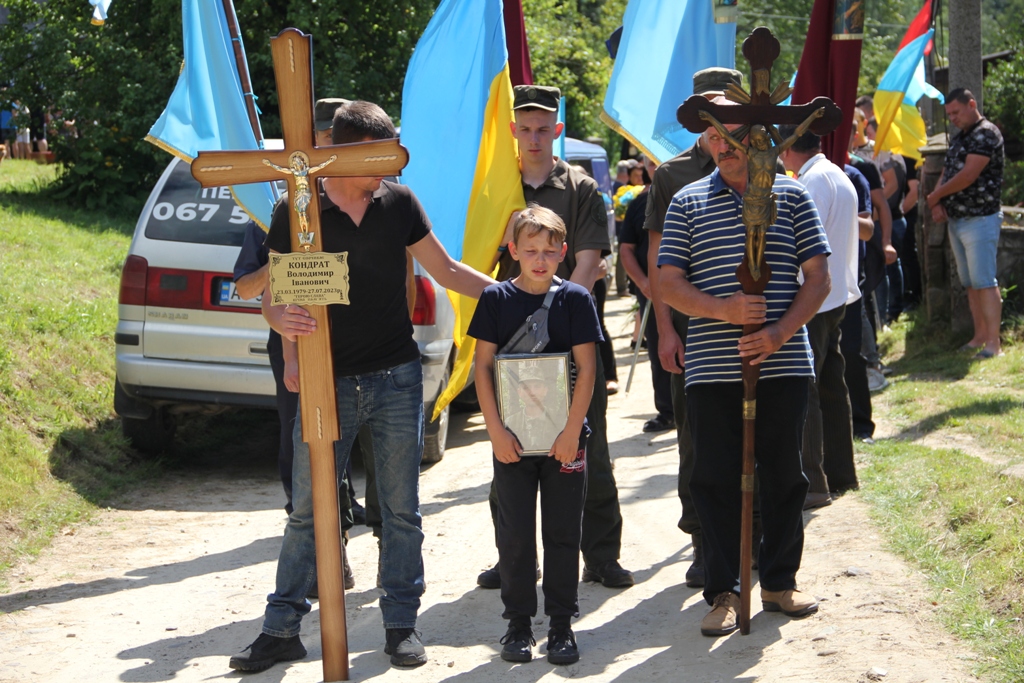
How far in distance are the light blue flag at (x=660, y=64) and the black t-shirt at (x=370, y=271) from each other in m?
2.14

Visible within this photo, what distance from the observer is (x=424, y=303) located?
25.4 feet

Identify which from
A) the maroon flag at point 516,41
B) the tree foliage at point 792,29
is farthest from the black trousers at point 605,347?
the tree foliage at point 792,29

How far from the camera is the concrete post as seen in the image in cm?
1095

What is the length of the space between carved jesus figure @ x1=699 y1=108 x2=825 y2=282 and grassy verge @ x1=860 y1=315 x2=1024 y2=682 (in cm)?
162

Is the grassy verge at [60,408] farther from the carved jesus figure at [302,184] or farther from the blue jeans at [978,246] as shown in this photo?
the blue jeans at [978,246]

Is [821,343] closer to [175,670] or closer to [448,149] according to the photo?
[448,149]

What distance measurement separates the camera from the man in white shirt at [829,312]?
633 centimetres

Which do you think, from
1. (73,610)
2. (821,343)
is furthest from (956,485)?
(73,610)

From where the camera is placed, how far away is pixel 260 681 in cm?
436

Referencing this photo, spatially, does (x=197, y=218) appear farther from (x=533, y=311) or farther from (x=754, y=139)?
(x=754, y=139)

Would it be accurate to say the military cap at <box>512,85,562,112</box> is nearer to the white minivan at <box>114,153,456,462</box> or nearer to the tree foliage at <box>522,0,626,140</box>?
the white minivan at <box>114,153,456,462</box>

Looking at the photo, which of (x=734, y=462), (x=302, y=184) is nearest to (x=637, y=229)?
(x=734, y=462)

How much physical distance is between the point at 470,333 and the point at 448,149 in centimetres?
176

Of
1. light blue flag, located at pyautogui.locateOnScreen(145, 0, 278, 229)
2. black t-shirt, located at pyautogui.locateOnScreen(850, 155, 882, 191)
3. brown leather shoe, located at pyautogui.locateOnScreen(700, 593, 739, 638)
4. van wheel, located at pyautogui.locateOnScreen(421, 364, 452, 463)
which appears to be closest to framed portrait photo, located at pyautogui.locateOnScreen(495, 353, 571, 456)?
brown leather shoe, located at pyautogui.locateOnScreen(700, 593, 739, 638)
